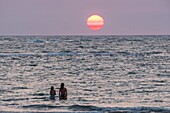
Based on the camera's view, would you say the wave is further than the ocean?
No

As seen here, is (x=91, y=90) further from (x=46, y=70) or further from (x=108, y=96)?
(x=46, y=70)

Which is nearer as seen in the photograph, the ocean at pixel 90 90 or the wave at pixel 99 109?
the wave at pixel 99 109

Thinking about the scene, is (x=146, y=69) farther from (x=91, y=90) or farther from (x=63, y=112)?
(x=63, y=112)

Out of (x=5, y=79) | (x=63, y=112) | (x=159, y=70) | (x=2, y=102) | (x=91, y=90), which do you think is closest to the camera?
(x=63, y=112)

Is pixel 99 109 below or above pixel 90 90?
below

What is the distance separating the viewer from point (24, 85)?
34844 millimetres

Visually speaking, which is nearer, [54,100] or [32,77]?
[54,100]

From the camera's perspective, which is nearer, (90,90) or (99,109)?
(99,109)

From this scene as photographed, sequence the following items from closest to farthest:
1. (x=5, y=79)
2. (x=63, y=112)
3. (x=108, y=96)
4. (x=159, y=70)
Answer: (x=63, y=112) < (x=108, y=96) < (x=5, y=79) < (x=159, y=70)

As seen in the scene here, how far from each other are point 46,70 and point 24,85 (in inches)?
469

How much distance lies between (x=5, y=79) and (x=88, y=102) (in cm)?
1248

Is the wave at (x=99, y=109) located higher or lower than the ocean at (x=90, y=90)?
lower

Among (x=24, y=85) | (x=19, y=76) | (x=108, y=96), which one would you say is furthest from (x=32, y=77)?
(x=108, y=96)

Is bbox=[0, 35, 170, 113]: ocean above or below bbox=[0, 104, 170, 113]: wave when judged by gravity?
above
